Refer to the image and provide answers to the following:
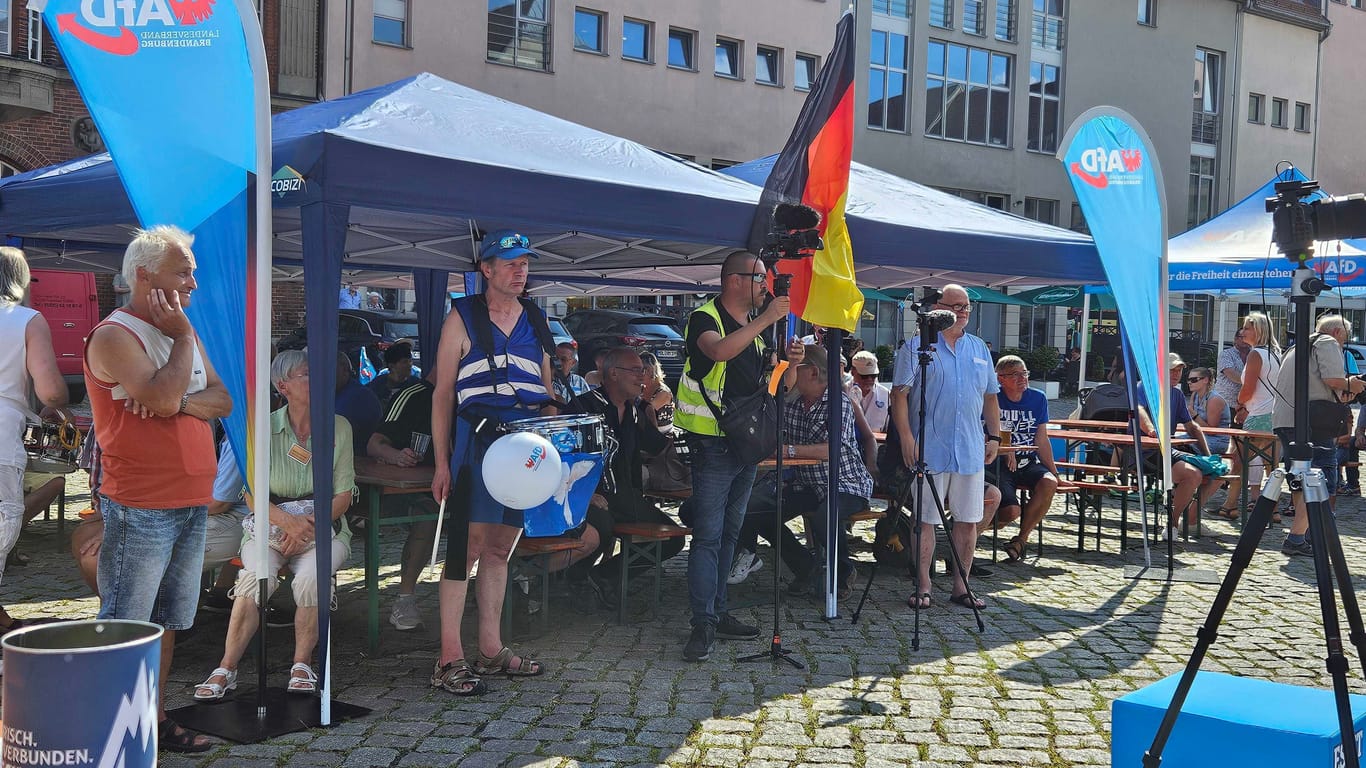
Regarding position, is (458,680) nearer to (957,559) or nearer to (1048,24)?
(957,559)

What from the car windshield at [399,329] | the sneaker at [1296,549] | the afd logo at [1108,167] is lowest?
the sneaker at [1296,549]

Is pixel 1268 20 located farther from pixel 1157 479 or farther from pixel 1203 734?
pixel 1203 734

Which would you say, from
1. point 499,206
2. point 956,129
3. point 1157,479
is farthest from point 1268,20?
point 499,206

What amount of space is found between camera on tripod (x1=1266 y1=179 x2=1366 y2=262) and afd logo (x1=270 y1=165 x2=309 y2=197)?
330cm

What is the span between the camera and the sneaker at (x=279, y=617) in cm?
595

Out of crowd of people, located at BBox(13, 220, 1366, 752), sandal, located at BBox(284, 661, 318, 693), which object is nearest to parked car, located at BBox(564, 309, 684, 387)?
crowd of people, located at BBox(13, 220, 1366, 752)

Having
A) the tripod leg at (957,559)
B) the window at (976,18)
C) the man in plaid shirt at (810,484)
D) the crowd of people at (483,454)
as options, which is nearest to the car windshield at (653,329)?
the crowd of people at (483,454)

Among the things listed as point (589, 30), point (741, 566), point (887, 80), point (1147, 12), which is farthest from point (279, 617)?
point (1147, 12)

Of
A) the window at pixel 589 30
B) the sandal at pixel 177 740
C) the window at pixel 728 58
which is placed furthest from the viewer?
the window at pixel 728 58

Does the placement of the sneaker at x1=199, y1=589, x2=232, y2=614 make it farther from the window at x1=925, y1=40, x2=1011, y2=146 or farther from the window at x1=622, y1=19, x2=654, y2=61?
the window at x1=925, y1=40, x2=1011, y2=146

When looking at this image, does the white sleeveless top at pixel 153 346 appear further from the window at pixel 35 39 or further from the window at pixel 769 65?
the window at pixel 769 65

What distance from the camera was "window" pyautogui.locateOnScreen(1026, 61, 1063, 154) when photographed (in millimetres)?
33594

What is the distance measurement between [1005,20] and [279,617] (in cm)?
3098

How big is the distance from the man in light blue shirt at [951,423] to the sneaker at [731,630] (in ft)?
3.67
